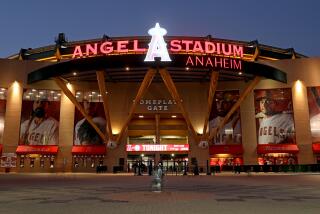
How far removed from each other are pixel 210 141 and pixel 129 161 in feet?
45.4

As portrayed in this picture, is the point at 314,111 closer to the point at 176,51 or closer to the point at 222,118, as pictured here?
the point at 222,118

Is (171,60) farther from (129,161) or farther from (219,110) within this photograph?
(129,161)

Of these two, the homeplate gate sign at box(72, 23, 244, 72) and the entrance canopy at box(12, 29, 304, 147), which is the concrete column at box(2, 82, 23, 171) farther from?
the homeplate gate sign at box(72, 23, 244, 72)

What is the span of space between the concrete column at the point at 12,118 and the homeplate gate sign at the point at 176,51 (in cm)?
1498

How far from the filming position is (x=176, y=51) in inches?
1780

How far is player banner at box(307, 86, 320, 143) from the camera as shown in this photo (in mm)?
53938

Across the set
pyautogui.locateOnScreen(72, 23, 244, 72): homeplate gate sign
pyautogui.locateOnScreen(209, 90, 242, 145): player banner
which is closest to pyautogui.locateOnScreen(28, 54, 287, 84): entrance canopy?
pyautogui.locateOnScreen(72, 23, 244, 72): homeplate gate sign

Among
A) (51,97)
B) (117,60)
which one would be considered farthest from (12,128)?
(117,60)

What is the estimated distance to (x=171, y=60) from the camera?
1665 inches

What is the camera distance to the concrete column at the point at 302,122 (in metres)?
53.5

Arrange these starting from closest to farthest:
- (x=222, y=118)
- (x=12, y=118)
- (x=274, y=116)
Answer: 1. (x=12, y=118)
2. (x=274, y=116)
3. (x=222, y=118)

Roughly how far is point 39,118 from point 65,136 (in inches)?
201

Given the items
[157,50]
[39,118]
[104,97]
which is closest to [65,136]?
[39,118]

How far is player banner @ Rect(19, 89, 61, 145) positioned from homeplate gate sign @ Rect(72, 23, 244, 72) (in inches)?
525
